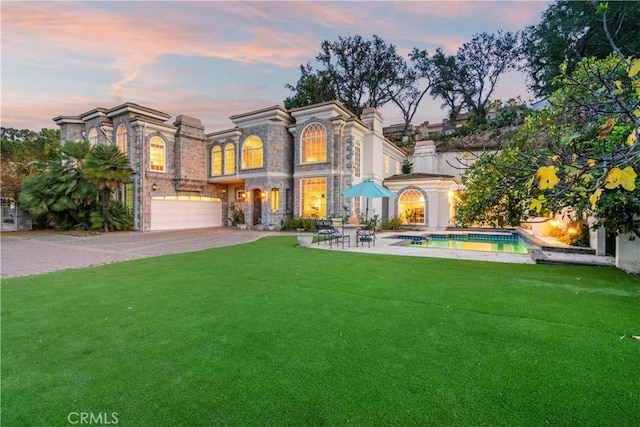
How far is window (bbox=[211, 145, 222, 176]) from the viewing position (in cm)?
2211

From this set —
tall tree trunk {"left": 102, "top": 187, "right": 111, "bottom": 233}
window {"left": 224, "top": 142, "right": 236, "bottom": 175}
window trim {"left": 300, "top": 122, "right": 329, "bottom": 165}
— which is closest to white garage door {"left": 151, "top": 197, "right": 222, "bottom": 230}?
tall tree trunk {"left": 102, "top": 187, "right": 111, "bottom": 233}

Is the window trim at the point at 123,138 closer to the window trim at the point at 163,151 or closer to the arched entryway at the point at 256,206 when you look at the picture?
the window trim at the point at 163,151

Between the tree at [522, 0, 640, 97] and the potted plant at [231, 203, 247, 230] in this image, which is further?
the potted plant at [231, 203, 247, 230]

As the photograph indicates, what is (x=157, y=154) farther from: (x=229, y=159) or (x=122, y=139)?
(x=229, y=159)

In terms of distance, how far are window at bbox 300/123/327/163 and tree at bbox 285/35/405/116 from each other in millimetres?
15273

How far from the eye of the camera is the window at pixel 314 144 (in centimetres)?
1847

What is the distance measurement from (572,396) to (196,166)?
2264 cm

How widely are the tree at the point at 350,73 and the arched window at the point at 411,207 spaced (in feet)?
54.3

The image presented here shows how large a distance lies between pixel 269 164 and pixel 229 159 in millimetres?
4226

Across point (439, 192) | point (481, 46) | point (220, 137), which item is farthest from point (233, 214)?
point (481, 46)

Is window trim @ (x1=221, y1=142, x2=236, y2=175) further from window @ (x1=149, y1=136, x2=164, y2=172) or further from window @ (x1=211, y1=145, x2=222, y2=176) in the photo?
window @ (x1=149, y1=136, x2=164, y2=172)

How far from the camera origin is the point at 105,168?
15305mm

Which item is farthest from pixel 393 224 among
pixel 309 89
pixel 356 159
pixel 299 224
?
pixel 309 89

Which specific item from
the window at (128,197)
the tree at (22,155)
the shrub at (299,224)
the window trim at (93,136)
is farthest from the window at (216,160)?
the tree at (22,155)
